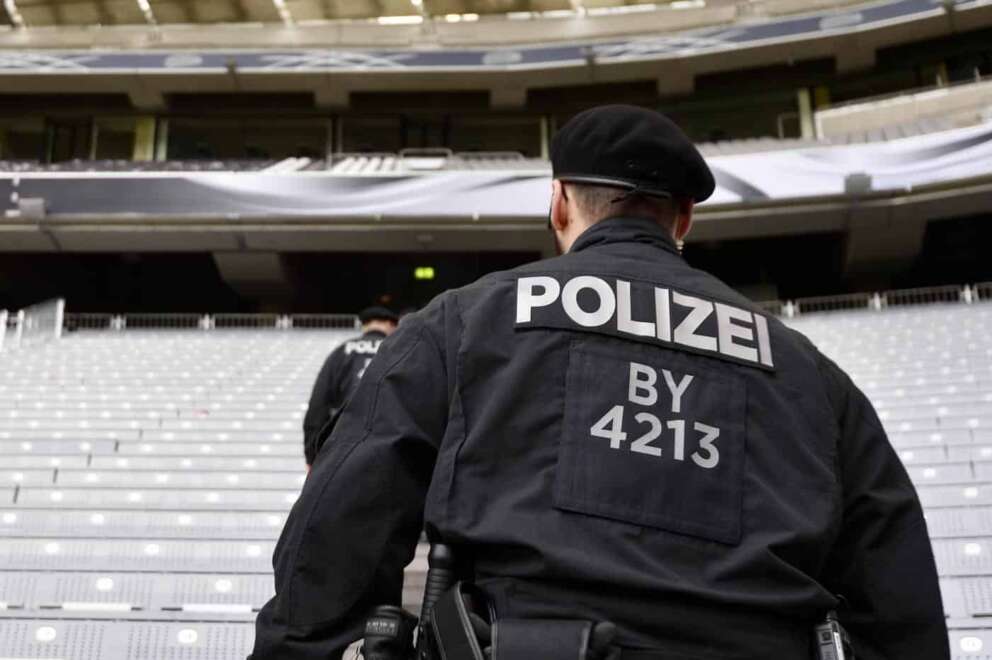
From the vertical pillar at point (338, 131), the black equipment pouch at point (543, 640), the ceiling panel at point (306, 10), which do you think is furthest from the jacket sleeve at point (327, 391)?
the ceiling panel at point (306, 10)

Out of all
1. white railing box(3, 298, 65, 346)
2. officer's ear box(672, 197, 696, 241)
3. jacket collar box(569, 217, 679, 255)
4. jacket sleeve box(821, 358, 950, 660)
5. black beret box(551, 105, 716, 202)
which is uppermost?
white railing box(3, 298, 65, 346)

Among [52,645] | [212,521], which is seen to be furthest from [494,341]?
[212,521]

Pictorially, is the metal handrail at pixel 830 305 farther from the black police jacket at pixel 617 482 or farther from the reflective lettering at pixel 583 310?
the reflective lettering at pixel 583 310

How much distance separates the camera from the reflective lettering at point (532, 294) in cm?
135

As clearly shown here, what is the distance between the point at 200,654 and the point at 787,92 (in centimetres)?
2071

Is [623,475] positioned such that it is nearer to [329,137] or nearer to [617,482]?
[617,482]

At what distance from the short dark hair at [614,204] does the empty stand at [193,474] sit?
91.0 inches

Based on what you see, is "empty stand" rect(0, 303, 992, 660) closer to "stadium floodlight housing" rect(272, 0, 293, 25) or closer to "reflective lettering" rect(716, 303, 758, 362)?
"reflective lettering" rect(716, 303, 758, 362)

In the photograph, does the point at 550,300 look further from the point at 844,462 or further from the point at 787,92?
the point at 787,92

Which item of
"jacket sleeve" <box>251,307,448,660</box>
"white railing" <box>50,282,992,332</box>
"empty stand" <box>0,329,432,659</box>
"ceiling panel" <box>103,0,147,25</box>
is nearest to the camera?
"jacket sleeve" <box>251,307,448,660</box>

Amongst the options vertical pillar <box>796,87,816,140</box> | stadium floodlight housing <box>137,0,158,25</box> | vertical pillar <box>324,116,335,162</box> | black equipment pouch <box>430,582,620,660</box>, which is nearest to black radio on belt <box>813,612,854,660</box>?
black equipment pouch <box>430,582,620,660</box>

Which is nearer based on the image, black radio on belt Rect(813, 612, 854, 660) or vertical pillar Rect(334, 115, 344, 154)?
black radio on belt Rect(813, 612, 854, 660)

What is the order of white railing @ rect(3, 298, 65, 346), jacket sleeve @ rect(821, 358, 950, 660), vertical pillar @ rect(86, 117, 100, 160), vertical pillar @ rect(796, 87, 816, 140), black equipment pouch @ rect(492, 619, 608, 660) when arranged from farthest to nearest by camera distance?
vertical pillar @ rect(86, 117, 100, 160)
vertical pillar @ rect(796, 87, 816, 140)
white railing @ rect(3, 298, 65, 346)
jacket sleeve @ rect(821, 358, 950, 660)
black equipment pouch @ rect(492, 619, 608, 660)

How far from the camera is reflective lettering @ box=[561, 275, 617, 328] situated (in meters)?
1.34
